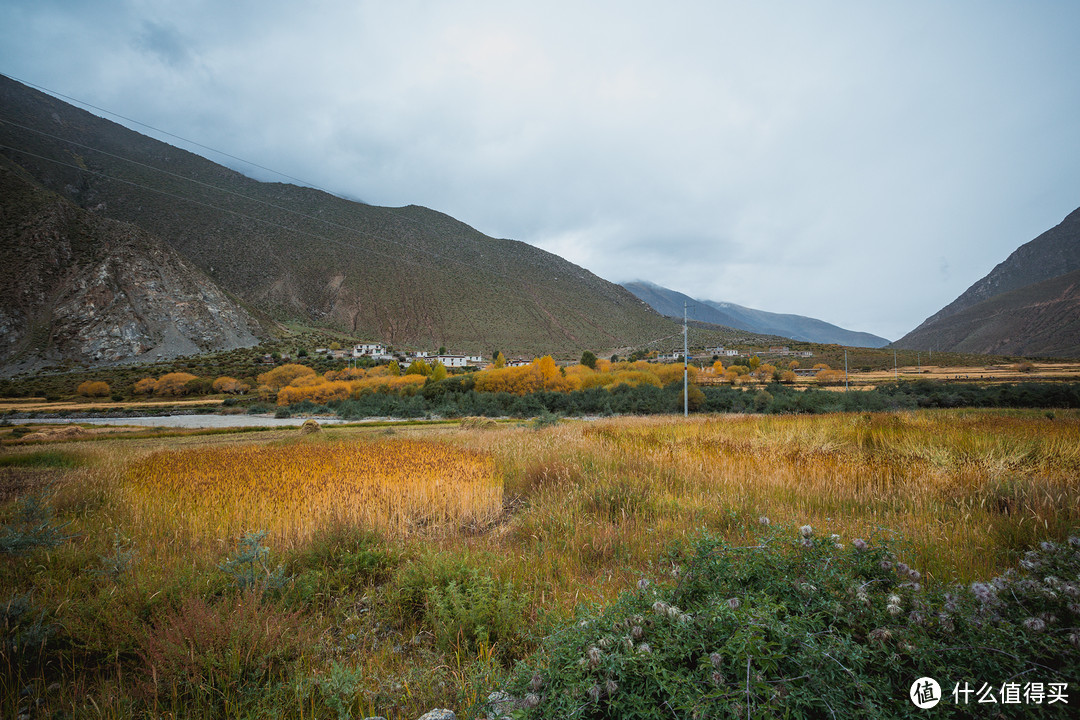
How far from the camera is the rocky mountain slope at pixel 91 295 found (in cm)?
3659

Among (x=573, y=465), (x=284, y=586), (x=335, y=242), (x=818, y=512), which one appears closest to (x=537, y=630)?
(x=284, y=586)

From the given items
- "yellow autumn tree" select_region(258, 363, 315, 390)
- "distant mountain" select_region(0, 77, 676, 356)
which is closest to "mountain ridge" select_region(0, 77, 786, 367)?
"distant mountain" select_region(0, 77, 676, 356)

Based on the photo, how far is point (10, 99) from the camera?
395 feet

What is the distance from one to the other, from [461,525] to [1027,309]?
184m

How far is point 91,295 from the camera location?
51.5 meters

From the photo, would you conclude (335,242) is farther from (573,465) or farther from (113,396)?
(573,465)

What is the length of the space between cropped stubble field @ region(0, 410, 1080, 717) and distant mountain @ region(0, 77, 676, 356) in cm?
7526

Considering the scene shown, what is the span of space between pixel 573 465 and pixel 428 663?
4643mm

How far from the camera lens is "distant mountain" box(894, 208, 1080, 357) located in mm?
99375

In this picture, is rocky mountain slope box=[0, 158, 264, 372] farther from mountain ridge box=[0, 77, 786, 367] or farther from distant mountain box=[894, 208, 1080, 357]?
distant mountain box=[894, 208, 1080, 357]

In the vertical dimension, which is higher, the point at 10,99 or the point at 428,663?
the point at 10,99

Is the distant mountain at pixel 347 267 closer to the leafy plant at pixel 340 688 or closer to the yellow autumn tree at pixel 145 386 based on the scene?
the yellow autumn tree at pixel 145 386

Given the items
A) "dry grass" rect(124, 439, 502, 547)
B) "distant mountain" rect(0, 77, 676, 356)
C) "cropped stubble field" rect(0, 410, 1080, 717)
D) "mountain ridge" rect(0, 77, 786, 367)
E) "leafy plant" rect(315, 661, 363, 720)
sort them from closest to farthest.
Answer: "leafy plant" rect(315, 661, 363, 720) → "cropped stubble field" rect(0, 410, 1080, 717) → "dry grass" rect(124, 439, 502, 547) → "mountain ridge" rect(0, 77, 786, 367) → "distant mountain" rect(0, 77, 676, 356)

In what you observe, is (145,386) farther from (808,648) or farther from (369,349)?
(808,648)
